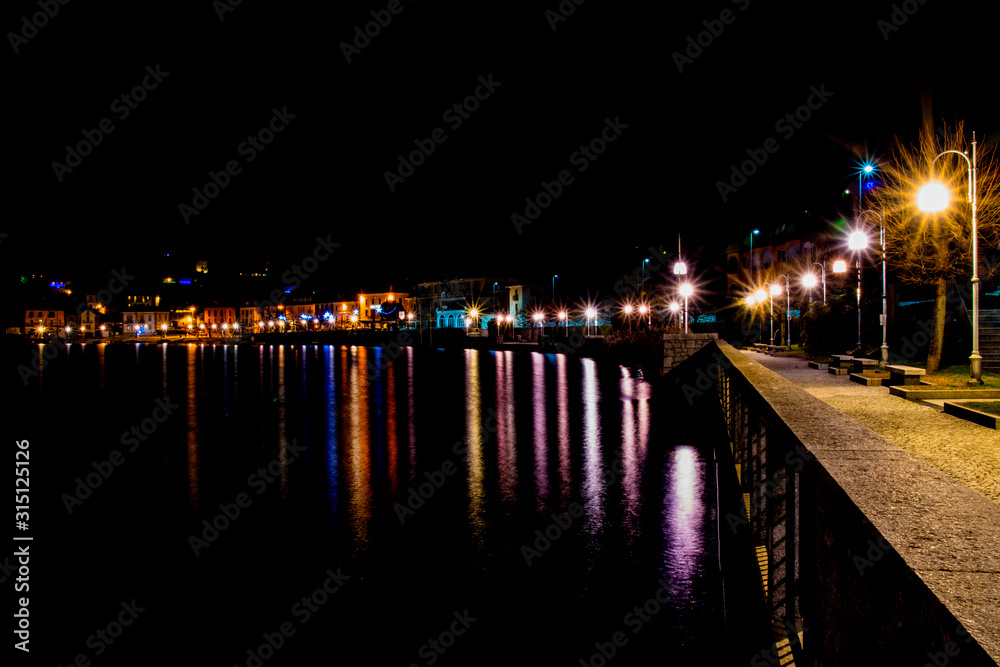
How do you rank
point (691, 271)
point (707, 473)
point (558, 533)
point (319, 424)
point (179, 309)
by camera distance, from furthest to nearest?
point (179, 309) → point (691, 271) → point (319, 424) → point (707, 473) → point (558, 533)

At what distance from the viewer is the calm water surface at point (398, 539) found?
786 centimetres

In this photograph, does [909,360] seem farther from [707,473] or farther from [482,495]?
[482,495]

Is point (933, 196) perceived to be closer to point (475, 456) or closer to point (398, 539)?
point (398, 539)

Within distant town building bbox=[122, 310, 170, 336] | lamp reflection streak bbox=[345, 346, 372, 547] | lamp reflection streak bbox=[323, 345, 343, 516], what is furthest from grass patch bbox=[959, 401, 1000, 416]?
distant town building bbox=[122, 310, 170, 336]

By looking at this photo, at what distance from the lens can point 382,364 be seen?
5625 centimetres

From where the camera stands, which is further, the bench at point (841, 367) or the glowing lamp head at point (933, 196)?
the bench at point (841, 367)

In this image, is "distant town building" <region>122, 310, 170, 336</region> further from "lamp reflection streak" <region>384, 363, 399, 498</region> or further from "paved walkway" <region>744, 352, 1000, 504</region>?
"paved walkway" <region>744, 352, 1000, 504</region>

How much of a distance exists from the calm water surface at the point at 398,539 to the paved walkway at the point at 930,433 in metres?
3.19

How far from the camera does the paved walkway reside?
6.27m

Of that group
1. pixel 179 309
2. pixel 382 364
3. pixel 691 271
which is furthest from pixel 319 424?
pixel 179 309

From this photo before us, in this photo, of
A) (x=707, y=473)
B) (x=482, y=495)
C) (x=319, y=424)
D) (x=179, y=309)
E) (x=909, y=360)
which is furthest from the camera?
(x=179, y=309)

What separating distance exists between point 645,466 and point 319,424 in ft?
43.2

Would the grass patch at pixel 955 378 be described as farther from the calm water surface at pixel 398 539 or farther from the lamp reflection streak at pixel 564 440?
the lamp reflection streak at pixel 564 440

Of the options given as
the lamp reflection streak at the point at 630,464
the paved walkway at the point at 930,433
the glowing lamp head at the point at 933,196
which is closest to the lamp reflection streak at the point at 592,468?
the lamp reflection streak at the point at 630,464
